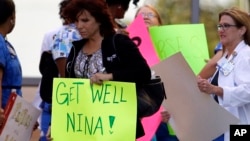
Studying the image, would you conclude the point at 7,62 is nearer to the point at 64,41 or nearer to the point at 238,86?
the point at 64,41

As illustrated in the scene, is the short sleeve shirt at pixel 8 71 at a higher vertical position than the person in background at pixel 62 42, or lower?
lower

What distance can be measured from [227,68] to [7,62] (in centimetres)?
155

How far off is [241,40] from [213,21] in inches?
144

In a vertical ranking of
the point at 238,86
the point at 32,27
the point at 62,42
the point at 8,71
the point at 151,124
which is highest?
the point at 32,27

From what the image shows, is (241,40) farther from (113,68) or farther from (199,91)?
(113,68)

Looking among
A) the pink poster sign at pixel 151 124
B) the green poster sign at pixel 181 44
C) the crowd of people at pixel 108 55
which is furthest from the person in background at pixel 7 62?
the green poster sign at pixel 181 44

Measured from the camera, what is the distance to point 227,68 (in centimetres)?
673

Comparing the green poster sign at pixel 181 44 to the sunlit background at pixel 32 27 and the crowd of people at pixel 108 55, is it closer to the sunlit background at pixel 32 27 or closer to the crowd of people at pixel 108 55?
the crowd of people at pixel 108 55

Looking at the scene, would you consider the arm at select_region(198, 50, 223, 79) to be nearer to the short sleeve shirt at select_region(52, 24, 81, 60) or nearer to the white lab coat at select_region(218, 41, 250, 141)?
the white lab coat at select_region(218, 41, 250, 141)

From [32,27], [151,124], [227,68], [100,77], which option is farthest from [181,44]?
[32,27]

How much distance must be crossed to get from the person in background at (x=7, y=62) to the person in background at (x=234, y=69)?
1.25 metres

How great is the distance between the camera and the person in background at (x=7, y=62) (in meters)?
6.34

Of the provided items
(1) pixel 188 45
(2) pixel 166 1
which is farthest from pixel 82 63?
(2) pixel 166 1

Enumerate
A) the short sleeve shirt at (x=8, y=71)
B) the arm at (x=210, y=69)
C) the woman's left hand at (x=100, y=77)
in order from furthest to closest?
the arm at (x=210, y=69)
the short sleeve shirt at (x=8, y=71)
the woman's left hand at (x=100, y=77)
